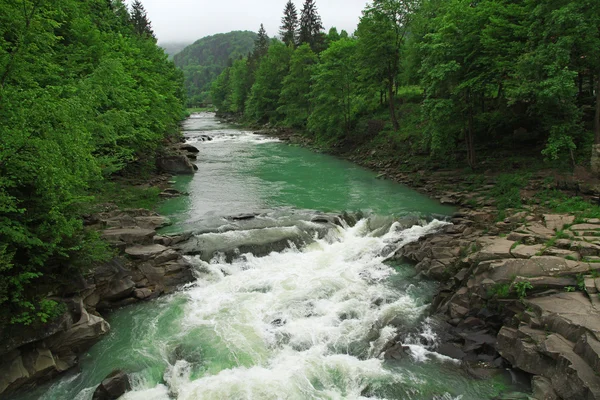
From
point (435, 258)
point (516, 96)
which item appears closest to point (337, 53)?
point (516, 96)

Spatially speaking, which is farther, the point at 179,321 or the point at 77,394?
the point at 179,321

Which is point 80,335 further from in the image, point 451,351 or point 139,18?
point 139,18

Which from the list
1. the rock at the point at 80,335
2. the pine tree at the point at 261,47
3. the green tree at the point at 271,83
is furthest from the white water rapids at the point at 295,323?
the pine tree at the point at 261,47

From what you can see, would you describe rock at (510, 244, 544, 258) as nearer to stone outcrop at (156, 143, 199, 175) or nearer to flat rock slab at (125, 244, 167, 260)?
flat rock slab at (125, 244, 167, 260)

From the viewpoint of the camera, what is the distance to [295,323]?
11625 millimetres

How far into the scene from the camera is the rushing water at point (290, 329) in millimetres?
9141

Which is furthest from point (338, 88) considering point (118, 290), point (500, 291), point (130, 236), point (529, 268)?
point (118, 290)

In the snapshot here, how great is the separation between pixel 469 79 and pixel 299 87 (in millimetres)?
33907

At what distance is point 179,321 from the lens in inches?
466

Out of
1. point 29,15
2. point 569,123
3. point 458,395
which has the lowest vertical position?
point 458,395

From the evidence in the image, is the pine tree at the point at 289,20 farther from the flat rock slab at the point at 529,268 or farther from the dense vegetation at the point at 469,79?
the flat rock slab at the point at 529,268

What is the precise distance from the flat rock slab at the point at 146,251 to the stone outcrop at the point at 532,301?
33.8 ft

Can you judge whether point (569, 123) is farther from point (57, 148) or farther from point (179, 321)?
point (57, 148)

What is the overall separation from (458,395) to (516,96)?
15.6m
